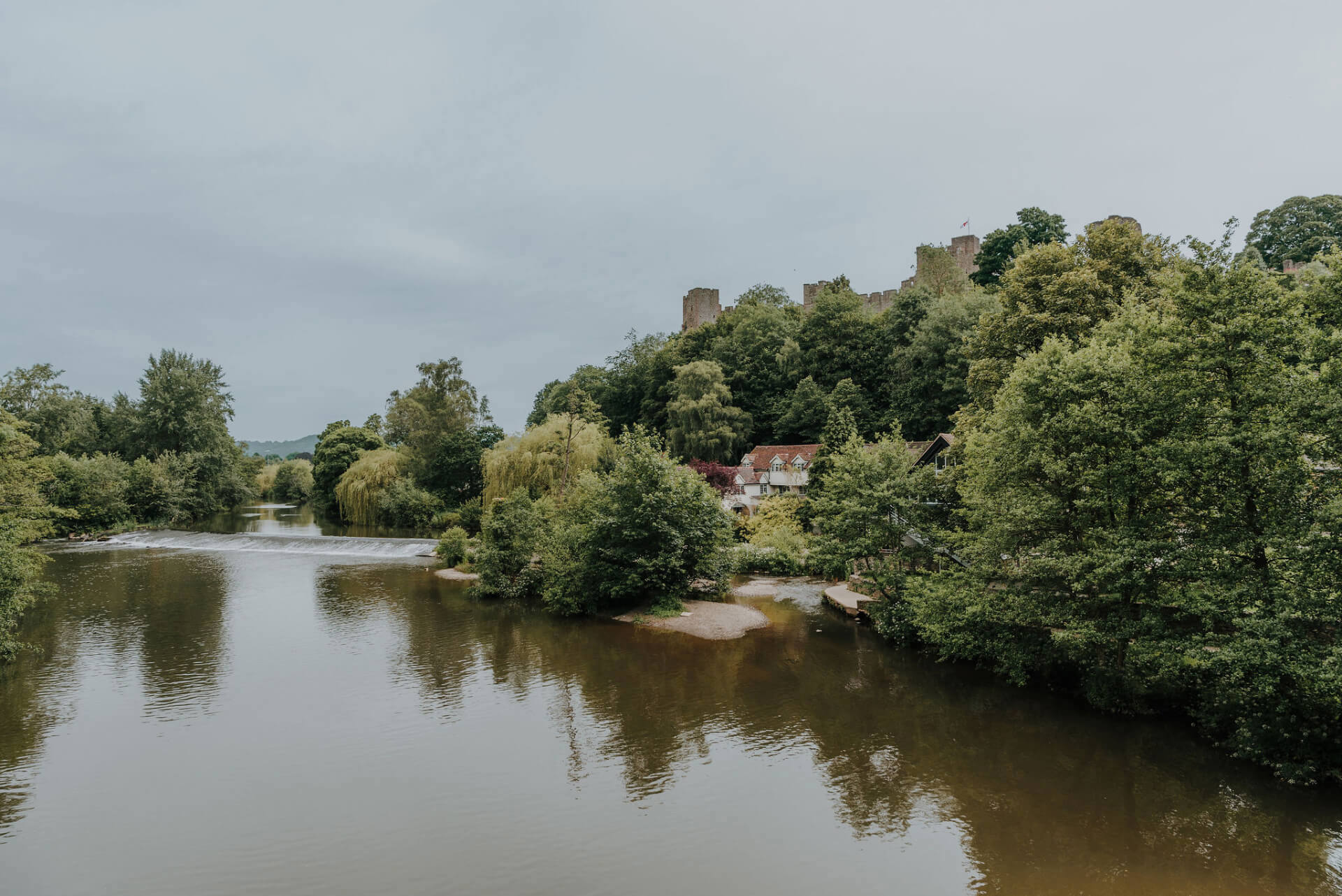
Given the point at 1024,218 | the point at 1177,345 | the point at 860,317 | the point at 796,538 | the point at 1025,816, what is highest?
the point at 1024,218

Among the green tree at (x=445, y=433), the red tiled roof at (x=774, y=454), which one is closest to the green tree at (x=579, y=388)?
the green tree at (x=445, y=433)

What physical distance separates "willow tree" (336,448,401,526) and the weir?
7243mm

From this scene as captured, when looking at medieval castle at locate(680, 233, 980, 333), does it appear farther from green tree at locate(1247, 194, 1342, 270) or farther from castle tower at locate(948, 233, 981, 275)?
green tree at locate(1247, 194, 1342, 270)

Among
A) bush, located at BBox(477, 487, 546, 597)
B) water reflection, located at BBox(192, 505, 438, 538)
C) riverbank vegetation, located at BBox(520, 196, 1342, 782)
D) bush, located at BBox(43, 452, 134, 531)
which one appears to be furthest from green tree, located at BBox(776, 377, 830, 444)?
bush, located at BBox(43, 452, 134, 531)

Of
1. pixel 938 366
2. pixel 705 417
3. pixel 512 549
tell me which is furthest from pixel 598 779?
pixel 705 417

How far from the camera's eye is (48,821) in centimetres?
1057

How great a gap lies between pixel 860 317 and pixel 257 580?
1640 inches

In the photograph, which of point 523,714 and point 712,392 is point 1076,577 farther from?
point 712,392

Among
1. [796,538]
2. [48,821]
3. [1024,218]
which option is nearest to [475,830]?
[48,821]

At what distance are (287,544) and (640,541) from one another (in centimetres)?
2509

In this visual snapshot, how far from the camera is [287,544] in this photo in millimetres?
39406

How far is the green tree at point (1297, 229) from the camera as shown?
5106cm

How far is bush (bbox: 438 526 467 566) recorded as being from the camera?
1282 inches

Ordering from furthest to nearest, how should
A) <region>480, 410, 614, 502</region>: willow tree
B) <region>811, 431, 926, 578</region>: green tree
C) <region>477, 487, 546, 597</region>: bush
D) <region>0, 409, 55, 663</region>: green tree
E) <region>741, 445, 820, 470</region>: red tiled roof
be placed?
<region>741, 445, 820, 470</region>: red tiled roof → <region>480, 410, 614, 502</region>: willow tree → <region>477, 487, 546, 597</region>: bush → <region>811, 431, 926, 578</region>: green tree → <region>0, 409, 55, 663</region>: green tree
